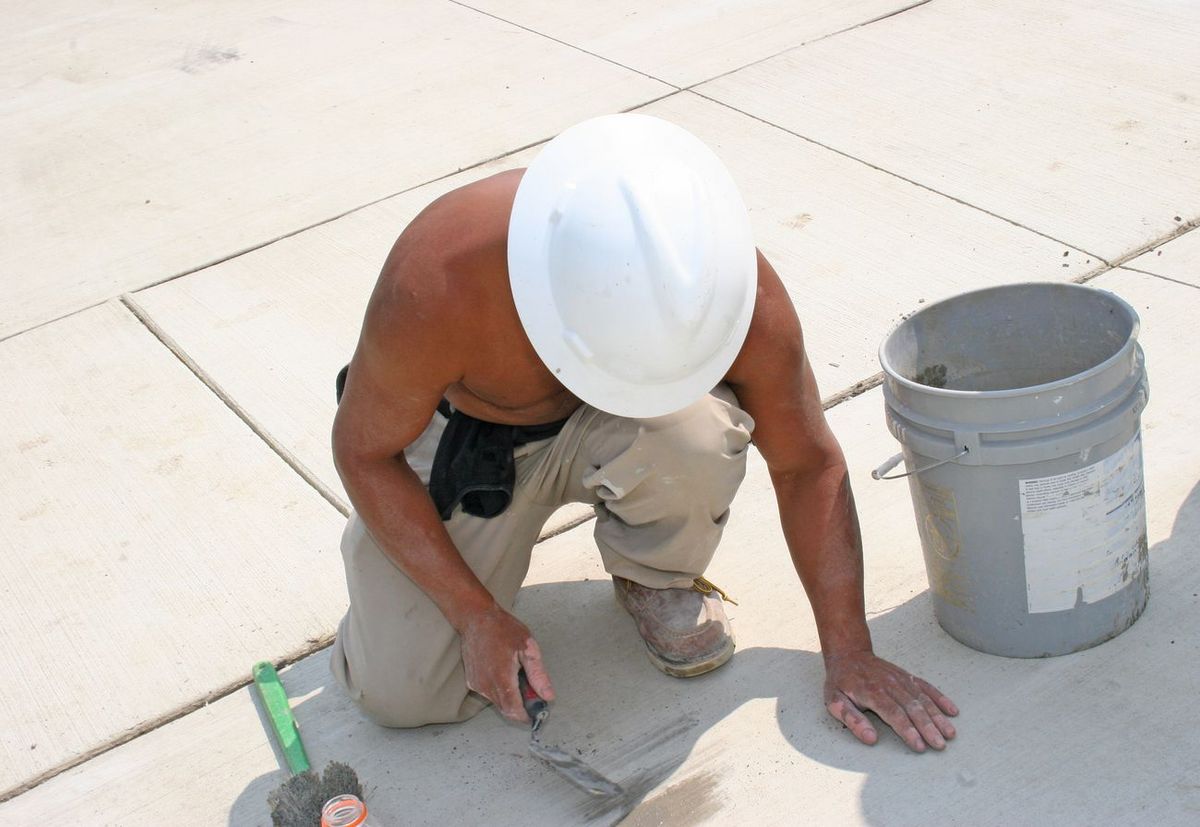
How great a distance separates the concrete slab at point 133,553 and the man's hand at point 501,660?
62 centimetres

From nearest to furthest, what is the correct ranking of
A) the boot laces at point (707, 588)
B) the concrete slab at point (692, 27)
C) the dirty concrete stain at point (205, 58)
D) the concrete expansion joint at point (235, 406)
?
1. the boot laces at point (707, 588)
2. the concrete expansion joint at point (235, 406)
3. the concrete slab at point (692, 27)
4. the dirty concrete stain at point (205, 58)

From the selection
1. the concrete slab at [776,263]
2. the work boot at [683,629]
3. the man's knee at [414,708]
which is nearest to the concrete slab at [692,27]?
the concrete slab at [776,263]

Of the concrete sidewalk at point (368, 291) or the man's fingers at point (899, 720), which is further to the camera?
the concrete sidewalk at point (368, 291)

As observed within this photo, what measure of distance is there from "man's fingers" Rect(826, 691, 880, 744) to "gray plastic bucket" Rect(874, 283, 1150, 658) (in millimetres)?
298

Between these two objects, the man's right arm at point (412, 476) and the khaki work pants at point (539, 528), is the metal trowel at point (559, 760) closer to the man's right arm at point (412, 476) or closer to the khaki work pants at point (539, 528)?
the man's right arm at point (412, 476)

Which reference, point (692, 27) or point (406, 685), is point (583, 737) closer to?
point (406, 685)

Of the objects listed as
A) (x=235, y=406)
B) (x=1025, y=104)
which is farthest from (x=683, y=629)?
(x=1025, y=104)

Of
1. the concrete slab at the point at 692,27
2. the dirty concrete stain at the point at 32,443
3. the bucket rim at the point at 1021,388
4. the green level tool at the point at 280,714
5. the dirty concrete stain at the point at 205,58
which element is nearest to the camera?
the bucket rim at the point at 1021,388

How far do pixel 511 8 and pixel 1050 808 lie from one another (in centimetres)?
495

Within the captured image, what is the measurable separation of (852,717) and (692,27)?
400 centimetres

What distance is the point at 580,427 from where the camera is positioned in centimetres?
265

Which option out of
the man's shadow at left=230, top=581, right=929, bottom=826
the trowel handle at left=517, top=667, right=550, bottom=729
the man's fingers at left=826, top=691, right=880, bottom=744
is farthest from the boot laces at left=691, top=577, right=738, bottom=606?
the trowel handle at left=517, top=667, right=550, bottom=729

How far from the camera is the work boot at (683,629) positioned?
266 cm

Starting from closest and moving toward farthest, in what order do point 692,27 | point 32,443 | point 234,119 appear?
point 32,443, point 234,119, point 692,27
